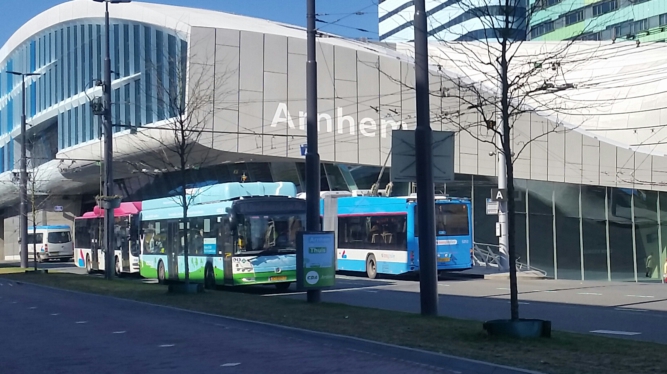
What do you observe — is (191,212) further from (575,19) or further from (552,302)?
(575,19)

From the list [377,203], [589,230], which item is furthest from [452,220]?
[589,230]

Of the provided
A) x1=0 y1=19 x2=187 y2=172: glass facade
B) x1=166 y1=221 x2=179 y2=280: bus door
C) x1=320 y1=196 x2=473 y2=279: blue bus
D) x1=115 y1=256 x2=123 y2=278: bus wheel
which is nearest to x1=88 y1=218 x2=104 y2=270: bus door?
x1=115 y1=256 x2=123 y2=278: bus wheel

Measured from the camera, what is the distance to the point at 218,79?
4528cm

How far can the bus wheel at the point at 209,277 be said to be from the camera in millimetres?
26984

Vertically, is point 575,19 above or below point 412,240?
above

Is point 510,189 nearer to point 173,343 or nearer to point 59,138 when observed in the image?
point 173,343

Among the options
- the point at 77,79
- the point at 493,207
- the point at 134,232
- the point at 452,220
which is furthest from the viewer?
the point at 77,79

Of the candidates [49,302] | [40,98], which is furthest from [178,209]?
[40,98]

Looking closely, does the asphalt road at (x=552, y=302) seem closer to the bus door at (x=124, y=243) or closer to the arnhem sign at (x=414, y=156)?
the arnhem sign at (x=414, y=156)

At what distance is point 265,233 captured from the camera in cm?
2548

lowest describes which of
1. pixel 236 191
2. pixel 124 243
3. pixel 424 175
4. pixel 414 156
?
pixel 124 243

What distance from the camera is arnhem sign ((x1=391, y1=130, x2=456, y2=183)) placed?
1579 cm

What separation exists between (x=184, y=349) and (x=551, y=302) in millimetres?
11621

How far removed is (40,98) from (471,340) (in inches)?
2579
